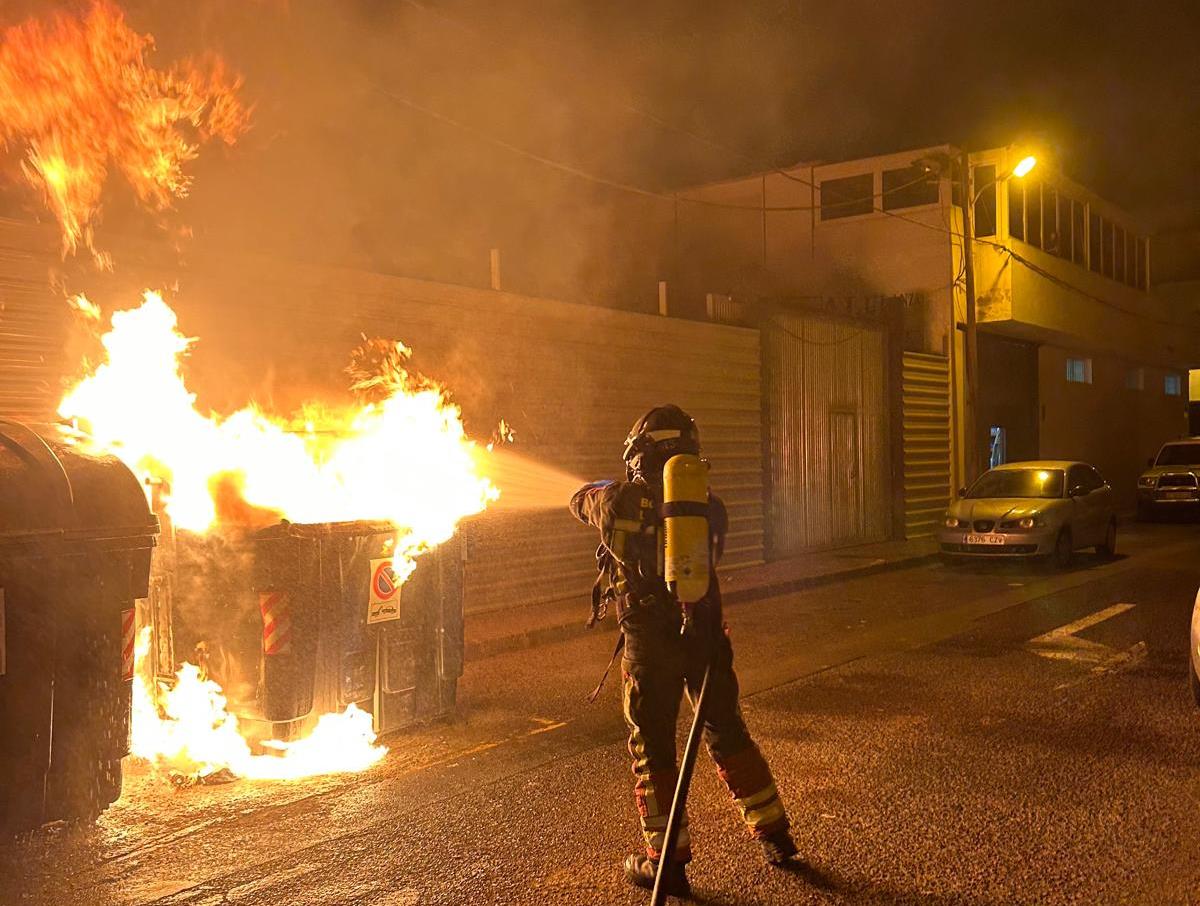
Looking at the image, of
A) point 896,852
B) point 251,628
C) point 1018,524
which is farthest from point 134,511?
point 1018,524

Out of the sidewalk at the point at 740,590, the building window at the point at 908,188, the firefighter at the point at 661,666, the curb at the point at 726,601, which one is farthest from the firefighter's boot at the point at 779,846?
the building window at the point at 908,188

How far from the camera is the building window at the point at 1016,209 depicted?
848 inches

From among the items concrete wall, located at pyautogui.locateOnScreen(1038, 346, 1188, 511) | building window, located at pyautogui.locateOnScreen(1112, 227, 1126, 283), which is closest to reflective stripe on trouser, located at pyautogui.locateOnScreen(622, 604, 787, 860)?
concrete wall, located at pyautogui.locateOnScreen(1038, 346, 1188, 511)

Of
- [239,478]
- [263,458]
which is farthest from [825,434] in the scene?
[239,478]

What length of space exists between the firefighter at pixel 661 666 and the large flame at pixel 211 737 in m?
2.27

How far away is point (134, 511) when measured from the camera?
16.8 feet

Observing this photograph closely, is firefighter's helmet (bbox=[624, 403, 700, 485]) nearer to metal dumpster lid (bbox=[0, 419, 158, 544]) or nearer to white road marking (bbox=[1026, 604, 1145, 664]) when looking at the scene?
metal dumpster lid (bbox=[0, 419, 158, 544])

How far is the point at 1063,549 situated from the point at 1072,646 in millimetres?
6074

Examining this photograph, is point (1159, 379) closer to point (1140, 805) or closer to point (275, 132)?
point (275, 132)

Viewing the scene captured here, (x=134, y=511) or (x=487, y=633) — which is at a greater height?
(x=134, y=511)

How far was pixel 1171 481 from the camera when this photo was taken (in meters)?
23.0

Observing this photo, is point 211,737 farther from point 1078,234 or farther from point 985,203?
point 1078,234

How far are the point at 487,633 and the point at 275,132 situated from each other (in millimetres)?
5801

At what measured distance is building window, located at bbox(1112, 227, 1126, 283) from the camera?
28.0 m
